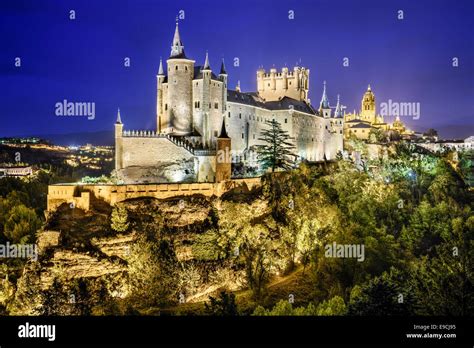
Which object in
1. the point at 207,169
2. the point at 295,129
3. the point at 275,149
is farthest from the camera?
the point at 295,129

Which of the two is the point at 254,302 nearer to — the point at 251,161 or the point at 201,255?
the point at 201,255

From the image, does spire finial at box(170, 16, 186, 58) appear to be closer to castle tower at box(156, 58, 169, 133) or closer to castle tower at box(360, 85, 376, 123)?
castle tower at box(156, 58, 169, 133)

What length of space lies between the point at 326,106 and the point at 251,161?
19.6 meters

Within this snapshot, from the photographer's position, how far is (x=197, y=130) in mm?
45688

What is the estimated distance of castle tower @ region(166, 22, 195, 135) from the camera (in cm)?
4562

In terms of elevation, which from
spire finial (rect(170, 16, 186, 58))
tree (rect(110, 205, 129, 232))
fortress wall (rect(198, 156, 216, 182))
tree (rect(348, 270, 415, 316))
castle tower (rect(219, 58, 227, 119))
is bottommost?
tree (rect(348, 270, 415, 316))

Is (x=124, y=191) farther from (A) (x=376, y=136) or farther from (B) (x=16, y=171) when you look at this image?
(A) (x=376, y=136)

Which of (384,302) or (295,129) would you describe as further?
(295,129)

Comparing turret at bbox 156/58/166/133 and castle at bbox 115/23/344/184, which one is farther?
turret at bbox 156/58/166/133

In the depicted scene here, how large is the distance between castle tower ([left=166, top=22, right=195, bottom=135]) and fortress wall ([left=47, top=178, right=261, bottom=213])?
7505 millimetres

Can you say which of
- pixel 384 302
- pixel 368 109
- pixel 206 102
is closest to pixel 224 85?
pixel 206 102

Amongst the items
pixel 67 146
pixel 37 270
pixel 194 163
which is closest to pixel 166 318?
pixel 37 270

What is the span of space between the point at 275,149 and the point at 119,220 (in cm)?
1956

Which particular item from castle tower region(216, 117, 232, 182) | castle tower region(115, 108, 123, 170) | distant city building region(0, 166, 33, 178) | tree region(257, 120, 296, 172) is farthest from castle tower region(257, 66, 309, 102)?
distant city building region(0, 166, 33, 178)
